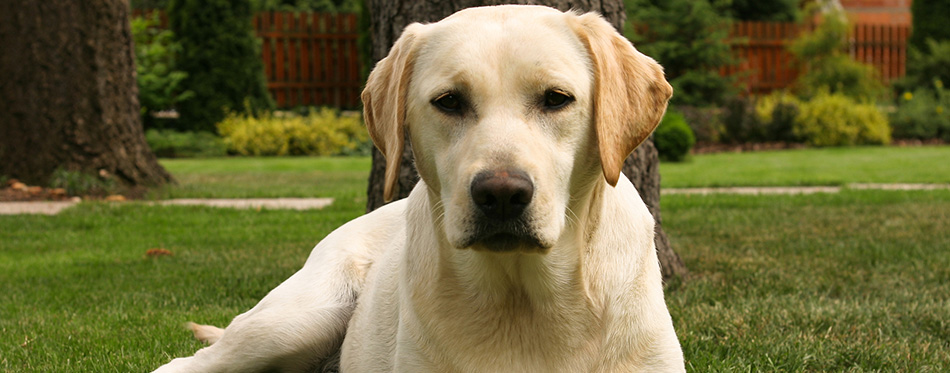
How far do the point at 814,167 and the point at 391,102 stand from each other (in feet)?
40.5

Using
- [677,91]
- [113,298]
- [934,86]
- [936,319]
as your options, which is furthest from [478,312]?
[934,86]

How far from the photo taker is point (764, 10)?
28891 mm

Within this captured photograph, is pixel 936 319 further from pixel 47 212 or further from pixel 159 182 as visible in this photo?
pixel 159 182

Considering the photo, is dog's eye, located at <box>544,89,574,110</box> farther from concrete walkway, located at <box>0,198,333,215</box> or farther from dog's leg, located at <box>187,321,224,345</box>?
concrete walkway, located at <box>0,198,333,215</box>

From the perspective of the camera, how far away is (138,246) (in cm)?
681

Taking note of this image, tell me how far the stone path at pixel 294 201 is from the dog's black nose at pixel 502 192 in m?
6.59

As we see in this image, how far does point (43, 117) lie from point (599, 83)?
8.56m

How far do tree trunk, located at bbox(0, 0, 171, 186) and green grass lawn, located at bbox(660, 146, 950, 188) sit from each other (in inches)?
261

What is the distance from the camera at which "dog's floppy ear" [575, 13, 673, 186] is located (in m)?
2.44

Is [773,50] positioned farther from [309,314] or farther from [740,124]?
[309,314]

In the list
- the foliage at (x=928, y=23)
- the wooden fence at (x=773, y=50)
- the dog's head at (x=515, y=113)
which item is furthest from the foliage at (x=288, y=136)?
the foliage at (x=928, y=23)

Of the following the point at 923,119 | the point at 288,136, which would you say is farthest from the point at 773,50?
the point at 288,136

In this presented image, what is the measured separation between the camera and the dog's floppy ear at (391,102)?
8.55 ft

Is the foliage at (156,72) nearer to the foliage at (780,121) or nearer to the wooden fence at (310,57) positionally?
the wooden fence at (310,57)
